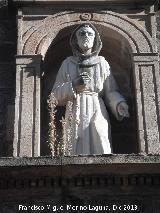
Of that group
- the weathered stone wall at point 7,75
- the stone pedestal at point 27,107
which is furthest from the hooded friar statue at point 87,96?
the weathered stone wall at point 7,75

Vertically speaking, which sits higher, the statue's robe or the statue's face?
the statue's face

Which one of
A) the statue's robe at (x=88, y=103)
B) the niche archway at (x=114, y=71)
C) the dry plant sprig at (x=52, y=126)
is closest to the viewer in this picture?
the dry plant sprig at (x=52, y=126)

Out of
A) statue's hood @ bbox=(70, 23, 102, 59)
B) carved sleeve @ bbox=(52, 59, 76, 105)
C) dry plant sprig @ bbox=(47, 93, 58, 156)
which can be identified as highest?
statue's hood @ bbox=(70, 23, 102, 59)

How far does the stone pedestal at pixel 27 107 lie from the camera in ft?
29.3

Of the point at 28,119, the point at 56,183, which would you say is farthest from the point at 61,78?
the point at 56,183

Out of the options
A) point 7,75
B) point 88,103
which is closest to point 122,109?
point 88,103

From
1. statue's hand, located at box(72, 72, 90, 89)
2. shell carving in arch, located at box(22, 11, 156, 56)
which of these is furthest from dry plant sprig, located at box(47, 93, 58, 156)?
shell carving in arch, located at box(22, 11, 156, 56)

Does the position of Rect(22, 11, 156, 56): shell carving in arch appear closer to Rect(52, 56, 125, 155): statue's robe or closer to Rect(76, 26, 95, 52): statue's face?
Rect(76, 26, 95, 52): statue's face

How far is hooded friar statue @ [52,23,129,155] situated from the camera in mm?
9071

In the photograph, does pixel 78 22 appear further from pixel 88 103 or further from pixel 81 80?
pixel 88 103

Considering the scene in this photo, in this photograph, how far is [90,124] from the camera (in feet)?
30.3

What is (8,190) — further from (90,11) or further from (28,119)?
(90,11)

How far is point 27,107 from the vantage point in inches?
363

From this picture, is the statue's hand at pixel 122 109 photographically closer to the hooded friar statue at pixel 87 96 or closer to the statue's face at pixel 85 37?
the hooded friar statue at pixel 87 96
